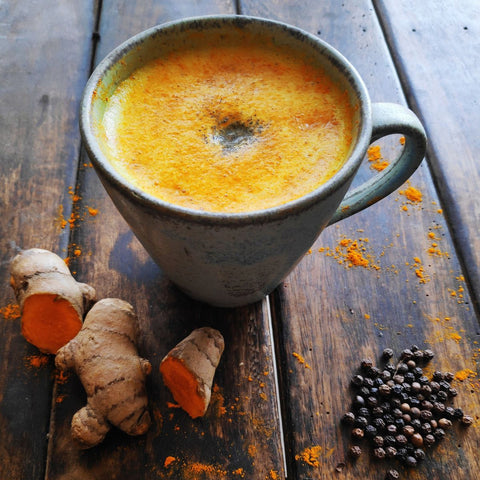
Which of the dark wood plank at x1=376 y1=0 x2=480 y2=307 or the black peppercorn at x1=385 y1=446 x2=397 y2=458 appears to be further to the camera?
the dark wood plank at x1=376 y1=0 x2=480 y2=307

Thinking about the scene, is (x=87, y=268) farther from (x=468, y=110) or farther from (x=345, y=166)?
(x=468, y=110)

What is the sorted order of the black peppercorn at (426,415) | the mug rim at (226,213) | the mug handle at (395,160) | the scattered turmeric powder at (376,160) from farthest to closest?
the scattered turmeric powder at (376,160)
the black peppercorn at (426,415)
the mug handle at (395,160)
the mug rim at (226,213)

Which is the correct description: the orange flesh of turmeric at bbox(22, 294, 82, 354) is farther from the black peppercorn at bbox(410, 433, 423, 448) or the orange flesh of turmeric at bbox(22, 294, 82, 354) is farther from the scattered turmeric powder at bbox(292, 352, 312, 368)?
the black peppercorn at bbox(410, 433, 423, 448)

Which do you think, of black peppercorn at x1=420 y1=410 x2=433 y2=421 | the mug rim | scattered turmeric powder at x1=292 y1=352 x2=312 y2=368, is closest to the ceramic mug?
the mug rim

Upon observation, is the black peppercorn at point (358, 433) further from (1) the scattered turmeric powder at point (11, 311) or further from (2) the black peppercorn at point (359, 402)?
(1) the scattered turmeric powder at point (11, 311)

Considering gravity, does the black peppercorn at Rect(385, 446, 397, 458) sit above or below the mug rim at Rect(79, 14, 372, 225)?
below

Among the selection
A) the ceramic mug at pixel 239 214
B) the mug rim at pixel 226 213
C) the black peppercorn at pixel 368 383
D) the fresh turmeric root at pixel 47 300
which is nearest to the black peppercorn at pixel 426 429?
the black peppercorn at pixel 368 383
